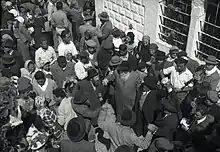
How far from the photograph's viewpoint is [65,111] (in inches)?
233

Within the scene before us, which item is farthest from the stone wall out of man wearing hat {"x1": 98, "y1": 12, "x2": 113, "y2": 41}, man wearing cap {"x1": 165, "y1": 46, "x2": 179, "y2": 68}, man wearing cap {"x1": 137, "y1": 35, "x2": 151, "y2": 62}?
man wearing cap {"x1": 165, "y1": 46, "x2": 179, "y2": 68}

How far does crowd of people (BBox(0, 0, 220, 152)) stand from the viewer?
5414mm

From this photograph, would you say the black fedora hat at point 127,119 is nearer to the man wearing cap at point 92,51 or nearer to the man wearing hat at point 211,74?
the man wearing hat at point 211,74

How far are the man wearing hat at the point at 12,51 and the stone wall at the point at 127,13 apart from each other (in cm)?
368

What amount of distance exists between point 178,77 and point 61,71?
2.49 meters

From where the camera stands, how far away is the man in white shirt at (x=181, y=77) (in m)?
6.71

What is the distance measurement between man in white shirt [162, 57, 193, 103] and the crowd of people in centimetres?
2

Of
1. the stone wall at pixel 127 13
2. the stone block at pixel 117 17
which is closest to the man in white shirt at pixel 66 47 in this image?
the stone wall at pixel 127 13

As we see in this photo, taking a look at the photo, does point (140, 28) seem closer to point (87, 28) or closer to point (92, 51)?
point (87, 28)

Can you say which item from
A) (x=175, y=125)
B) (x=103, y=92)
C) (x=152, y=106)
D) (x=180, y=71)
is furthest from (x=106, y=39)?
(x=175, y=125)

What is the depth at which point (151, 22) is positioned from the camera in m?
9.48

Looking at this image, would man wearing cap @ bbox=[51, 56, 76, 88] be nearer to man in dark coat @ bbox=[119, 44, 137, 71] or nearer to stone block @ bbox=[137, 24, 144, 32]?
man in dark coat @ bbox=[119, 44, 137, 71]

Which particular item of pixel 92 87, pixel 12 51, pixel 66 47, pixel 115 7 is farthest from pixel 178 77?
pixel 115 7

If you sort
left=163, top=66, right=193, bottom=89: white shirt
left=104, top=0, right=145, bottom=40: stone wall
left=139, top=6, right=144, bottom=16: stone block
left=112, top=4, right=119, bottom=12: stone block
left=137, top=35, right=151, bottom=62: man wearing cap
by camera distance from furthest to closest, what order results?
1. left=112, top=4, right=119, bottom=12: stone block
2. left=104, top=0, right=145, bottom=40: stone wall
3. left=139, top=6, right=144, bottom=16: stone block
4. left=137, top=35, right=151, bottom=62: man wearing cap
5. left=163, top=66, right=193, bottom=89: white shirt
